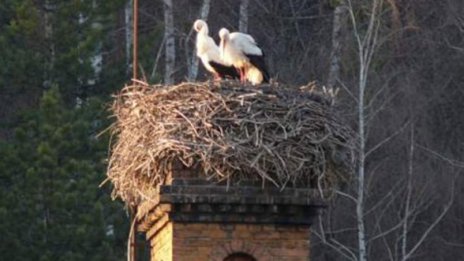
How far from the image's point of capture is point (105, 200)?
116 ft

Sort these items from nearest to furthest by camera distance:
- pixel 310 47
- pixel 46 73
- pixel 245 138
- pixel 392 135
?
pixel 245 138 → pixel 46 73 → pixel 392 135 → pixel 310 47

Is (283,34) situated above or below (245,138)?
above

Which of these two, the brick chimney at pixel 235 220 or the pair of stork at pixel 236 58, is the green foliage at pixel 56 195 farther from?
the brick chimney at pixel 235 220

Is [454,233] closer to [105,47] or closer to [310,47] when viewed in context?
[310,47]

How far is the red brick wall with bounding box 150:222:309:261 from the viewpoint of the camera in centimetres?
2244

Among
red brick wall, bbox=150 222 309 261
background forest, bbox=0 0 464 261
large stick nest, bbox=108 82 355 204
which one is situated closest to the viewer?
large stick nest, bbox=108 82 355 204

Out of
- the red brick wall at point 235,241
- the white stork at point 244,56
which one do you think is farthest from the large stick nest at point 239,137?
the white stork at point 244,56

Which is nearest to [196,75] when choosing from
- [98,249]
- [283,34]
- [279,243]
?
[283,34]

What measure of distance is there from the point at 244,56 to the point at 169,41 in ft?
52.3

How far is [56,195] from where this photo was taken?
114 feet

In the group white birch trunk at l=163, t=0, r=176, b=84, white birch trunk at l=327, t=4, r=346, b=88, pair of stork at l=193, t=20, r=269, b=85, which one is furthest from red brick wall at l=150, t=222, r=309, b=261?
white birch trunk at l=327, t=4, r=346, b=88

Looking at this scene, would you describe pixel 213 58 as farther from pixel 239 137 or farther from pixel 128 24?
pixel 128 24

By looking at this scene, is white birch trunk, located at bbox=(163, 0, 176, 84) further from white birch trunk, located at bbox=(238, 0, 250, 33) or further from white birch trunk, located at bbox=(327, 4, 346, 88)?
white birch trunk, located at bbox=(327, 4, 346, 88)

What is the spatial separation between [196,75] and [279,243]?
1885 cm
